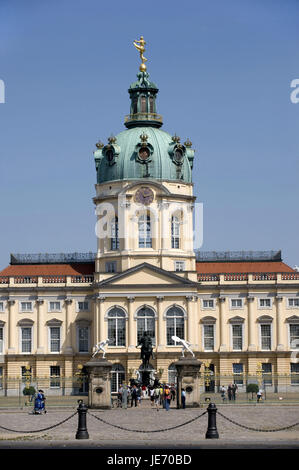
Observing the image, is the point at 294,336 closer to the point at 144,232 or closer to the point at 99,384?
the point at 144,232

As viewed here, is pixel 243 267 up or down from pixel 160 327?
up

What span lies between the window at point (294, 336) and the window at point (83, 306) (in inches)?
707

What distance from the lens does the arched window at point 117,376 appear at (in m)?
87.4

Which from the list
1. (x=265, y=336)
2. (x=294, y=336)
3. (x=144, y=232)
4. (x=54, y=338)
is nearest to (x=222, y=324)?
(x=265, y=336)

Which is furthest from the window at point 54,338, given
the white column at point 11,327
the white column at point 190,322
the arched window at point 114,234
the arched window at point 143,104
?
the arched window at point 143,104

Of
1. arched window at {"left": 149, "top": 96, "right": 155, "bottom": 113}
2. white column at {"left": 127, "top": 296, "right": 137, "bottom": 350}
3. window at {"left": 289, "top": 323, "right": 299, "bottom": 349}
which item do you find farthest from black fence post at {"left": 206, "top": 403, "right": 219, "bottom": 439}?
arched window at {"left": 149, "top": 96, "right": 155, "bottom": 113}

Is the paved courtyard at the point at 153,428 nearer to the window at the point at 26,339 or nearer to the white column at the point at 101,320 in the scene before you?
A: the white column at the point at 101,320

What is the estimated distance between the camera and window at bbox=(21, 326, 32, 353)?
92.3 metres

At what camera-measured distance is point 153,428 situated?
148ft

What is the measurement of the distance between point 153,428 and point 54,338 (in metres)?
48.2

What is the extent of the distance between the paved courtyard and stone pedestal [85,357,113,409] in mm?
866

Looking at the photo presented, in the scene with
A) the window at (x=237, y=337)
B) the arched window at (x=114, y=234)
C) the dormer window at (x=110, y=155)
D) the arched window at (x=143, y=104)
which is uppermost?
the arched window at (x=143, y=104)

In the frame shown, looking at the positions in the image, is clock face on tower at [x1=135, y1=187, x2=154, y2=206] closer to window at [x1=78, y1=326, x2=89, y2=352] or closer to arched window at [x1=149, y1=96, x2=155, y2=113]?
arched window at [x1=149, y1=96, x2=155, y2=113]
